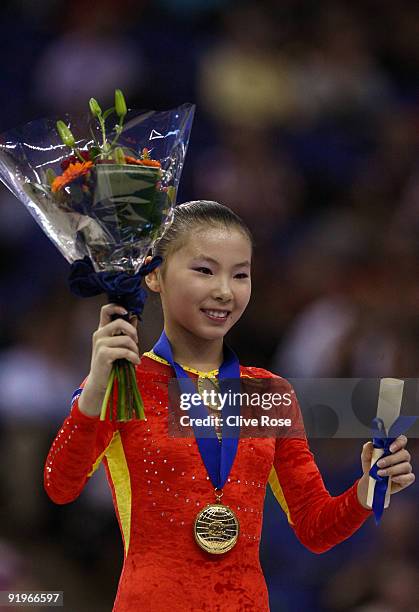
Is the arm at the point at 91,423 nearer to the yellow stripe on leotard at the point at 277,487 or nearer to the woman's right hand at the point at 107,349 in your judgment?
the woman's right hand at the point at 107,349

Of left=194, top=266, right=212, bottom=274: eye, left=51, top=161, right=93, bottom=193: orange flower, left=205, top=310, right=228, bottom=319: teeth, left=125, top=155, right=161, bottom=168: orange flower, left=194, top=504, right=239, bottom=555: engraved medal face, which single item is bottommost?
left=194, top=504, right=239, bottom=555: engraved medal face

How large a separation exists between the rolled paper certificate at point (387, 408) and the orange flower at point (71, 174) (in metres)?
0.72

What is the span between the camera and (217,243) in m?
2.16

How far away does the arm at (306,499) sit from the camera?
214 centimetres

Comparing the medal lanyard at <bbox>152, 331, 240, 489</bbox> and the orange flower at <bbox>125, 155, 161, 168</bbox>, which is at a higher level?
the orange flower at <bbox>125, 155, 161, 168</bbox>

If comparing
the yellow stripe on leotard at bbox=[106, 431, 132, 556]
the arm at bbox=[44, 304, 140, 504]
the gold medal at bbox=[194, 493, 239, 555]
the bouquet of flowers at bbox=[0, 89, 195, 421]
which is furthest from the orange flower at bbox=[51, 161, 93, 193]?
the gold medal at bbox=[194, 493, 239, 555]

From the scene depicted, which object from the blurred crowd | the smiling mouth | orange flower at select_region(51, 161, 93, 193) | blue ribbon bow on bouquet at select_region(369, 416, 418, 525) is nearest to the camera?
orange flower at select_region(51, 161, 93, 193)

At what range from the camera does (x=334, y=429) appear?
2963mm

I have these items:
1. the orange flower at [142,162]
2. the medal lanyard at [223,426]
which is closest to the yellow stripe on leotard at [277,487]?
the medal lanyard at [223,426]

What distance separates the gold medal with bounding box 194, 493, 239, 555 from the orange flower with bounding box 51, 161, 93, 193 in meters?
0.69

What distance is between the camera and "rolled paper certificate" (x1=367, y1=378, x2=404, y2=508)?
2.01 m

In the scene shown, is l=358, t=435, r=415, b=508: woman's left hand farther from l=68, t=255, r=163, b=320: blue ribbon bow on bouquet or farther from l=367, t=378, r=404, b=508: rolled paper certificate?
l=68, t=255, r=163, b=320: blue ribbon bow on bouquet

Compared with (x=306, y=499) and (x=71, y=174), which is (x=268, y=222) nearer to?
(x=306, y=499)

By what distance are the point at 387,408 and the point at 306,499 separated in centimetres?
33
